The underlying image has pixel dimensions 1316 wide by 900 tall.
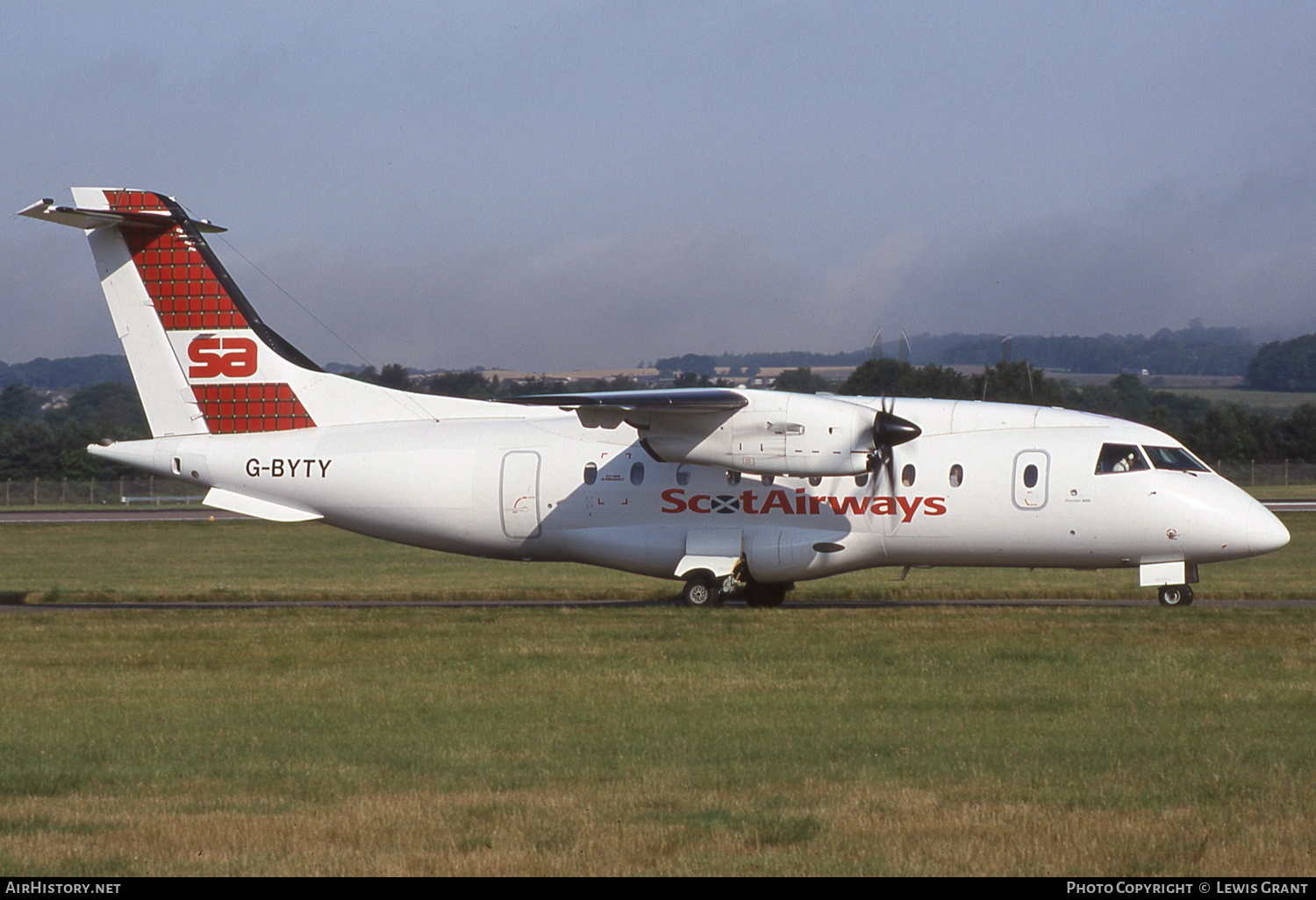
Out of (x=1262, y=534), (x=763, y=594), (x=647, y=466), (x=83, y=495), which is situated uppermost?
(x=647, y=466)

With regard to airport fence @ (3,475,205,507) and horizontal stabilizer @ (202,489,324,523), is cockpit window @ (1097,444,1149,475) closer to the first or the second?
horizontal stabilizer @ (202,489,324,523)

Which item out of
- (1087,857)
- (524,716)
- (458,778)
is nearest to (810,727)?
(524,716)

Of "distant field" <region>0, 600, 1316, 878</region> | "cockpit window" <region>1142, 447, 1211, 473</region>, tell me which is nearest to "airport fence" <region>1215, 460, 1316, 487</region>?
"cockpit window" <region>1142, 447, 1211, 473</region>

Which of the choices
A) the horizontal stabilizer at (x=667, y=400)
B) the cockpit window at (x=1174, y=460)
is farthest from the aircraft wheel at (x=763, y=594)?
the cockpit window at (x=1174, y=460)

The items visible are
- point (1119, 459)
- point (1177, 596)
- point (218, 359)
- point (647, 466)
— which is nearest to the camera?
point (1119, 459)

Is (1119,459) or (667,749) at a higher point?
(1119,459)

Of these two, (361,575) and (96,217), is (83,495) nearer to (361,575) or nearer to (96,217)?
(361,575)

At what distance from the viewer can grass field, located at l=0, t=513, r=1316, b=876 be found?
8383mm

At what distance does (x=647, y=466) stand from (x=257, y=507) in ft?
21.6

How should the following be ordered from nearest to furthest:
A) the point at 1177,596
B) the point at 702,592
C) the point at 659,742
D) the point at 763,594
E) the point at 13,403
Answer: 1. the point at 659,742
2. the point at 1177,596
3. the point at 702,592
4. the point at 763,594
5. the point at 13,403

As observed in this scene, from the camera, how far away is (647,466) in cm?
2272

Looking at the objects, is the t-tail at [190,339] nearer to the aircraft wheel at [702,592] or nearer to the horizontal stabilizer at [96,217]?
the horizontal stabilizer at [96,217]

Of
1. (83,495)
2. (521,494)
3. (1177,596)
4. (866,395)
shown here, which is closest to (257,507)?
(521,494)

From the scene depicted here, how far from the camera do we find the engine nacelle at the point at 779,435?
20.5 m
